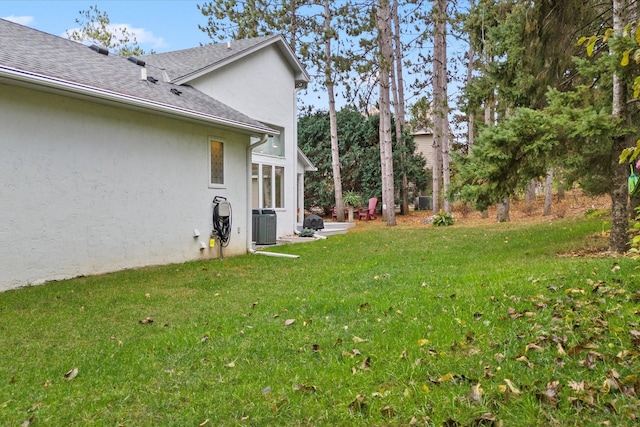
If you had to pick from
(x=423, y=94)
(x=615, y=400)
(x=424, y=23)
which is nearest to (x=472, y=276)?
(x=615, y=400)

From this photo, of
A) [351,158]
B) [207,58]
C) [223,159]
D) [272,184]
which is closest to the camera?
[223,159]

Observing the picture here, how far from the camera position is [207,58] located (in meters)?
12.1

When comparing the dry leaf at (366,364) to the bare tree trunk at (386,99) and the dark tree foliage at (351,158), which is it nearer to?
the bare tree trunk at (386,99)

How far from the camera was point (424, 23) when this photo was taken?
1867 centimetres

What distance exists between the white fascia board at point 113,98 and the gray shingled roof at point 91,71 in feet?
0.07

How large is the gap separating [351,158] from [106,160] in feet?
49.0

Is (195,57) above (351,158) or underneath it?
above

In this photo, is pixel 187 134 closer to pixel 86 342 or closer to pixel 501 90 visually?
pixel 86 342

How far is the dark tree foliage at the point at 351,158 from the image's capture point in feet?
69.2

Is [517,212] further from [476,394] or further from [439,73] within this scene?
[476,394]

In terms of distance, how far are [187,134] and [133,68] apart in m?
2.39

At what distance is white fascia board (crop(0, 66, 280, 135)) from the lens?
5.73 metres

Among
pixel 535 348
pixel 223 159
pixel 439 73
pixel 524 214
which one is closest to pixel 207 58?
pixel 223 159

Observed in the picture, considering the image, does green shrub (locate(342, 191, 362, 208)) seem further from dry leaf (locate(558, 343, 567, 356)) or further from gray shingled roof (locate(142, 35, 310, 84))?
dry leaf (locate(558, 343, 567, 356))
